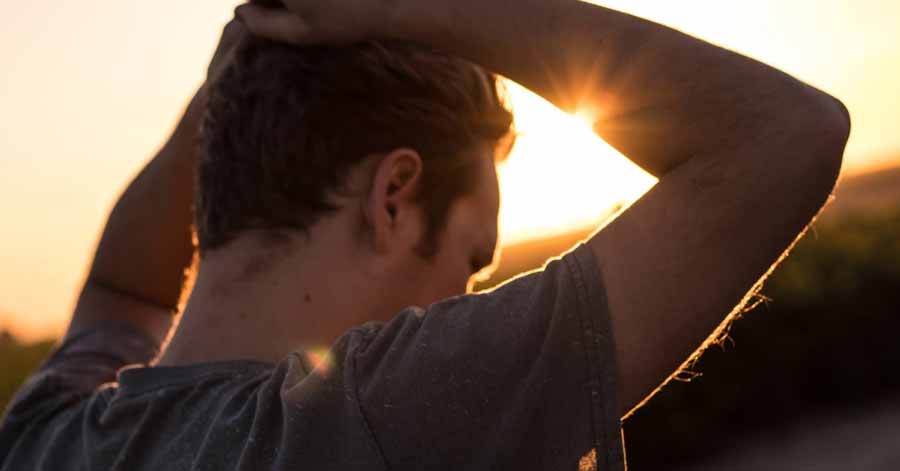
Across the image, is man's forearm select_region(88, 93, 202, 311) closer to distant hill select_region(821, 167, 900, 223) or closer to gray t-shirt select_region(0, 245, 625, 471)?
gray t-shirt select_region(0, 245, 625, 471)

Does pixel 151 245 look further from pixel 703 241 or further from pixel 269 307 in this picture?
pixel 703 241

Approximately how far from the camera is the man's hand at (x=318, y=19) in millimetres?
1979

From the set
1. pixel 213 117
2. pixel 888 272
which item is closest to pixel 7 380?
pixel 213 117

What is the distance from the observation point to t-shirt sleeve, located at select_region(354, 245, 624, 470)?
167 cm

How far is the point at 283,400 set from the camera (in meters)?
1.80

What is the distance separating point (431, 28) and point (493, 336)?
21.9 inches

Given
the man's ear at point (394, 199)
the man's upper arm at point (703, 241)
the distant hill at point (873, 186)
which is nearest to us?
the man's upper arm at point (703, 241)

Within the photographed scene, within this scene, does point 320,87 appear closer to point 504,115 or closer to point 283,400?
point 504,115

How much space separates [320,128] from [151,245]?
93cm

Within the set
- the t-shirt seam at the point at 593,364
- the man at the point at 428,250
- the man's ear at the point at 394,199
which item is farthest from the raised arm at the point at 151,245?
the t-shirt seam at the point at 593,364

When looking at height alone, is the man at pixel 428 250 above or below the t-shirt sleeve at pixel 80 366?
above

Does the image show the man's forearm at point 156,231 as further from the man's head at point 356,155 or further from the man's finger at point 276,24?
the man's finger at point 276,24

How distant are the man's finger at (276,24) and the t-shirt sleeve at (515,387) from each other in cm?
67

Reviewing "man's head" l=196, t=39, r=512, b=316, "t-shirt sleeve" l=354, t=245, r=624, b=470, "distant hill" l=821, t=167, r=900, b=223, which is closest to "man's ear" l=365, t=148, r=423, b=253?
"man's head" l=196, t=39, r=512, b=316
